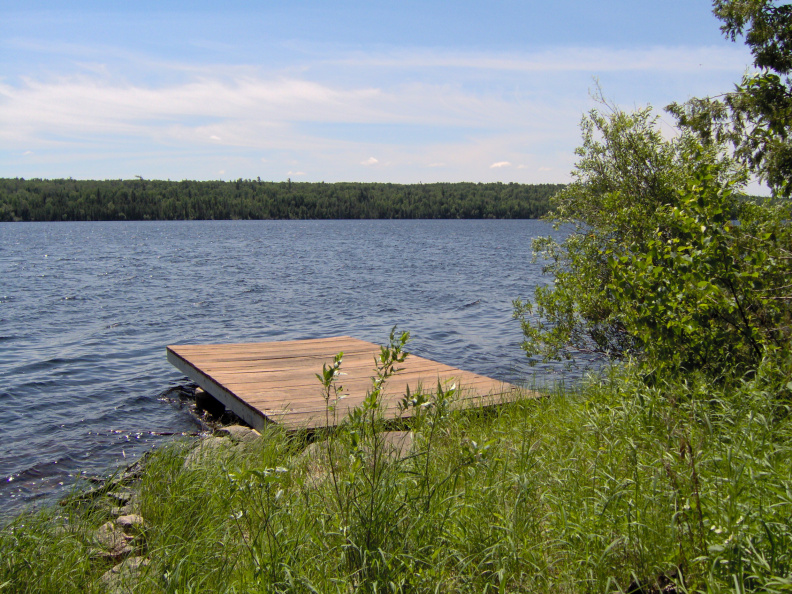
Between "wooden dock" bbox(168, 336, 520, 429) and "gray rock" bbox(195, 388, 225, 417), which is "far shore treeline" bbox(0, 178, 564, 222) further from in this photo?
"gray rock" bbox(195, 388, 225, 417)

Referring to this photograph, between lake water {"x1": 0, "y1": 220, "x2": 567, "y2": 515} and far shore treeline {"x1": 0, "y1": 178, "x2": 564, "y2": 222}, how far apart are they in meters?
81.4

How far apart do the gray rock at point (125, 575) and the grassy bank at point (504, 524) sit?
0.05 metres

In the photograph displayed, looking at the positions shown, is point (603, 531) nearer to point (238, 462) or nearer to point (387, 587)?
point (387, 587)

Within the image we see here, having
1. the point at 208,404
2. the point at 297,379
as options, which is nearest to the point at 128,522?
the point at 297,379

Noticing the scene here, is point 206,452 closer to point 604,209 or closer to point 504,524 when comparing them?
point 504,524

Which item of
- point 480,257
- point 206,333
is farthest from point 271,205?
point 206,333

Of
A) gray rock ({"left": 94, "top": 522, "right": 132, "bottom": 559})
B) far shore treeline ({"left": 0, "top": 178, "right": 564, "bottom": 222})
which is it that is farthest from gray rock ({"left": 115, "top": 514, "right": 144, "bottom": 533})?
far shore treeline ({"left": 0, "top": 178, "right": 564, "bottom": 222})

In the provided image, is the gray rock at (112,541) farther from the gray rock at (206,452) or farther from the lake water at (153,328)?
the lake water at (153,328)

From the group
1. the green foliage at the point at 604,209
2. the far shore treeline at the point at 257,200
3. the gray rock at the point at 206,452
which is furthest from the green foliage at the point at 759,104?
the far shore treeline at the point at 257,200

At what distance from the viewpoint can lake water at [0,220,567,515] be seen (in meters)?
7.84

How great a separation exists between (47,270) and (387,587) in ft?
110

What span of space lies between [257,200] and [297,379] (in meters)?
A: 123

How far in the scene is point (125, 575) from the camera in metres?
3.41

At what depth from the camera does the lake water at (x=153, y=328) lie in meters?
7.84
